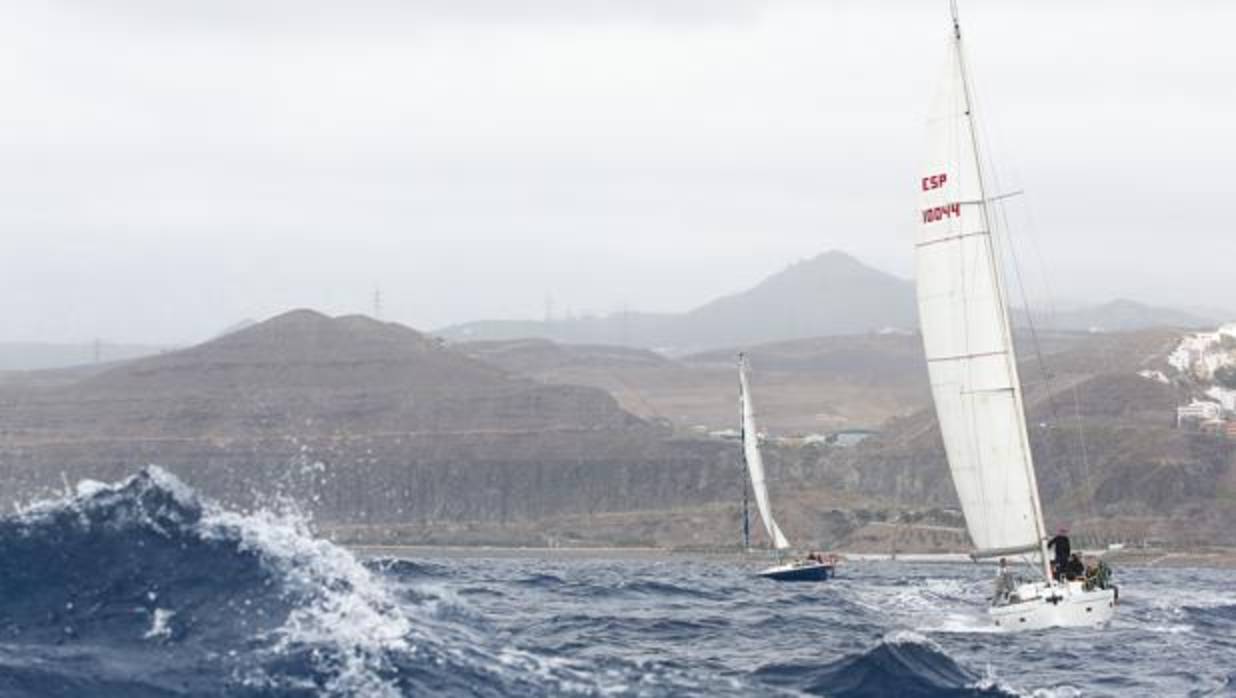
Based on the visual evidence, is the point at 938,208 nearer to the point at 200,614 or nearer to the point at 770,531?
the point at 200,614

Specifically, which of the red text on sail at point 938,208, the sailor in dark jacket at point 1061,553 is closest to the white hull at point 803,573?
the sailor in dark jacket at point 1061,553

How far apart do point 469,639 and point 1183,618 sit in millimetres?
38965

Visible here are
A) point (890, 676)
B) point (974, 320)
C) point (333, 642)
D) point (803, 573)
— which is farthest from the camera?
point (803, 573)

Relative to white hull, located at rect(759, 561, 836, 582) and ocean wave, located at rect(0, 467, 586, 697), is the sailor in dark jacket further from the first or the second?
white hull, located at rect(759, 561, 836, 582)

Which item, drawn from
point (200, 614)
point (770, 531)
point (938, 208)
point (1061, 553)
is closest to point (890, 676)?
point (200, 614)

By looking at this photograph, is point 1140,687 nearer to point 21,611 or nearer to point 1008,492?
point 1008,492

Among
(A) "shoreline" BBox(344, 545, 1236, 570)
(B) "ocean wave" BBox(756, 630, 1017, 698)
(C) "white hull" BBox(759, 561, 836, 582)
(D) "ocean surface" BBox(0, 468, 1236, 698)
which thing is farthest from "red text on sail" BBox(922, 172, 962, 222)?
(A) "shoreline" BBox(344, 545, 1236, 570)

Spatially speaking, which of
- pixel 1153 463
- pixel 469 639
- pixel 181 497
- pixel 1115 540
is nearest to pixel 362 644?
pixel 469 639

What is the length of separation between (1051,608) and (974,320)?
10.5 meters

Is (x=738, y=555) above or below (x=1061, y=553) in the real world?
above

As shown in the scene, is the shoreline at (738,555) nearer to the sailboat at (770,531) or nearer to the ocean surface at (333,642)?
the sailboat at (770,531)

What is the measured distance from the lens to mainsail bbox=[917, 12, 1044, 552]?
217 ft

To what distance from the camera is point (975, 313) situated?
6644 cm

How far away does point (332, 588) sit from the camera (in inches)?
1563
